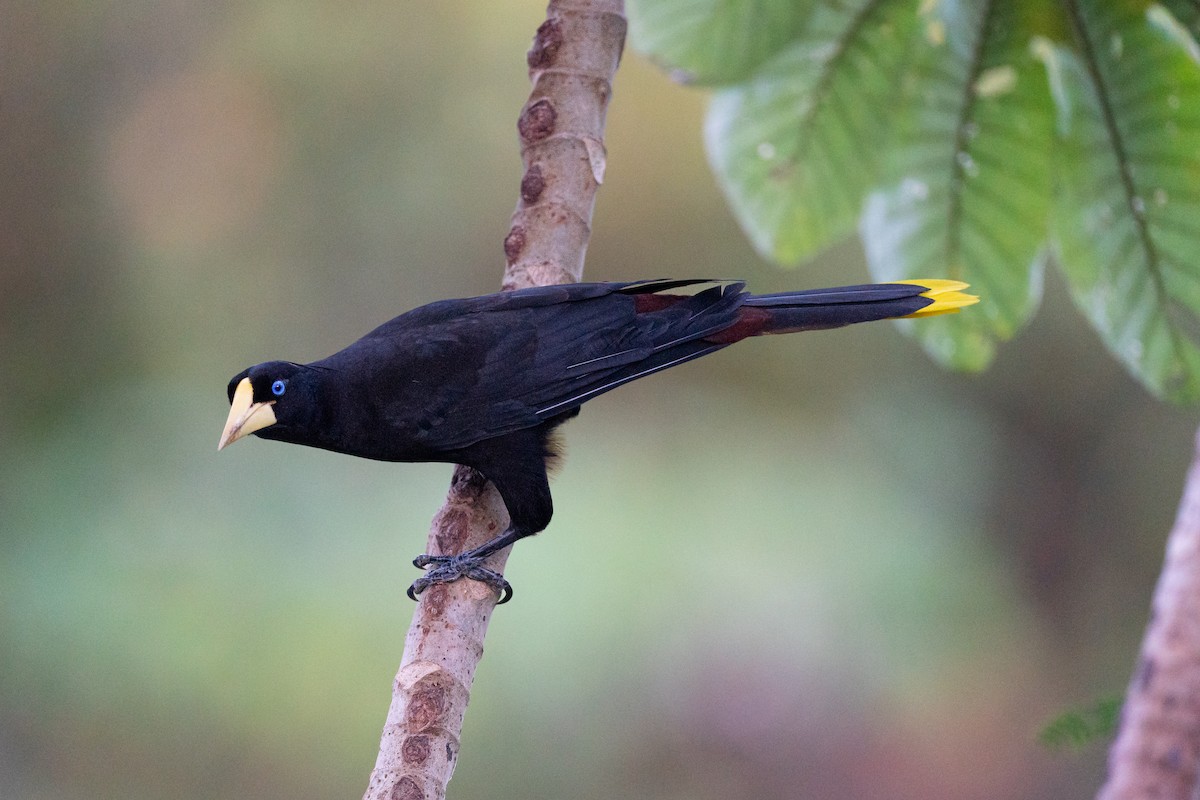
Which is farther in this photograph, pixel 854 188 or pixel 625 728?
pixel 625 728

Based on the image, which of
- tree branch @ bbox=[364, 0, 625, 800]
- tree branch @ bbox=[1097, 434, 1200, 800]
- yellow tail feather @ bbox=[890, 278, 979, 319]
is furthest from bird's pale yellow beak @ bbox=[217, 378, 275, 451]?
tree branch @ bbox=[1097, 434, 1200, 800]

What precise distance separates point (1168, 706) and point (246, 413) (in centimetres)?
151

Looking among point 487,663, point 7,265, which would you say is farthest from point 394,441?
point 7,265

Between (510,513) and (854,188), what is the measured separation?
3.28ft

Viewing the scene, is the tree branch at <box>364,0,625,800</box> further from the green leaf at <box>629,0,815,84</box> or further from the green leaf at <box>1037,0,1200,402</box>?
the green leaf at <box>1037,0,1200,402</box>

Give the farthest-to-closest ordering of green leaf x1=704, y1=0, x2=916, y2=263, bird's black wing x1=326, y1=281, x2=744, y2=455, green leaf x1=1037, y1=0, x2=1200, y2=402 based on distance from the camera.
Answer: green leaf x1=704, y1=0, x2=916, y2=263
green leaf x1=1037, y1=0, x2=1200, y2=402
bird's black wing x1=326, y1=281, x2=744, y2=455

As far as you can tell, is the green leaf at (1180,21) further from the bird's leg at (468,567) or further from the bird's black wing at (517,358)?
the bird's leg at (468,567)

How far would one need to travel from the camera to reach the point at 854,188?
80.6 inches

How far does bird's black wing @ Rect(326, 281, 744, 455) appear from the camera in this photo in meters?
1.49

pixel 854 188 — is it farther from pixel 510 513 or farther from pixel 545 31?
pixel 510 513

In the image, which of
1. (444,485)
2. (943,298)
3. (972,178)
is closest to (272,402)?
(943,298)

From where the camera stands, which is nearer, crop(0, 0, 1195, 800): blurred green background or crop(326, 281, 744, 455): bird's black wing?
crop(326, 281, 744, 455): bird's black wing

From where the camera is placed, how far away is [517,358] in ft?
4.96

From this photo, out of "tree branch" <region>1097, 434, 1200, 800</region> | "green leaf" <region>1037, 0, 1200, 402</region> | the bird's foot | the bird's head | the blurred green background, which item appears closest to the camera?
the bird's foot
